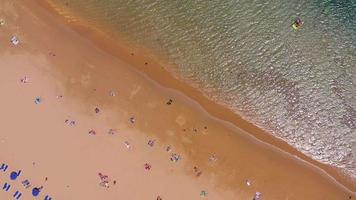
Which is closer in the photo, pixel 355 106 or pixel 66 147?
pixel 66 147

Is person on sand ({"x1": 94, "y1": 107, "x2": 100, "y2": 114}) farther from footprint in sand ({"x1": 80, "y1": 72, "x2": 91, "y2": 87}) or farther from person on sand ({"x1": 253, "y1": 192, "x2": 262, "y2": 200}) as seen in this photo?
person on sand ({"x1": 253, "y1": 192, "x2": 262, "y2": 200})

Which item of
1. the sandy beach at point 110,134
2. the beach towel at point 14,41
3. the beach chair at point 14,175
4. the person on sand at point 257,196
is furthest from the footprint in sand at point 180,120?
the beach towel at point 14,41

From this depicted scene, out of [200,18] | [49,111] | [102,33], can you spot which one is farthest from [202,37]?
[49,111]

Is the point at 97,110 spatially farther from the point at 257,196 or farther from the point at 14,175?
the point at 257,196

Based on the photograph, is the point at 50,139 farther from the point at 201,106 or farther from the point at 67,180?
the point at 201,106

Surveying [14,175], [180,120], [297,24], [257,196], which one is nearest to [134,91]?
[180,120]

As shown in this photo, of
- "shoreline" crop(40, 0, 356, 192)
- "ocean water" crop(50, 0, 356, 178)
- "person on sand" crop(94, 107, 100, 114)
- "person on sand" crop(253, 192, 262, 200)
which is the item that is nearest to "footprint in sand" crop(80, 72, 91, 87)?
"person on sand" crop(94, 107, 100, 114)
